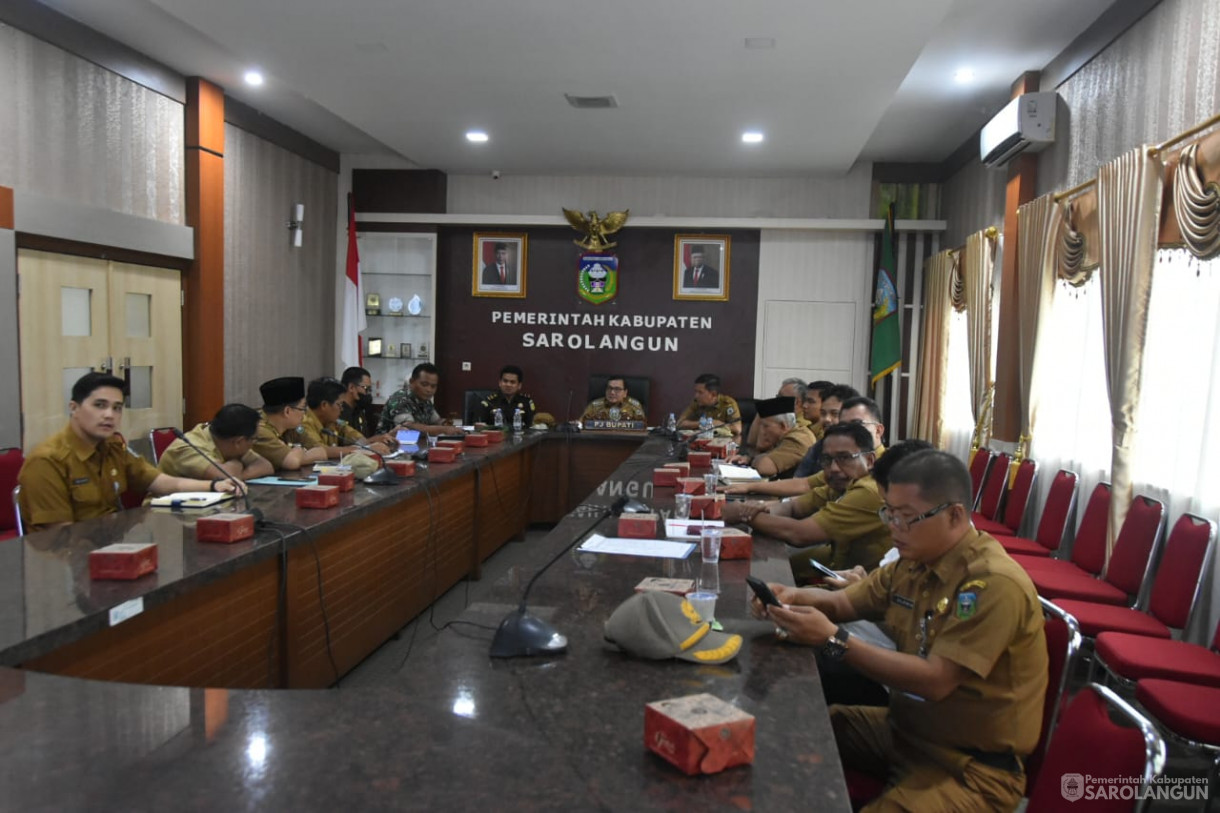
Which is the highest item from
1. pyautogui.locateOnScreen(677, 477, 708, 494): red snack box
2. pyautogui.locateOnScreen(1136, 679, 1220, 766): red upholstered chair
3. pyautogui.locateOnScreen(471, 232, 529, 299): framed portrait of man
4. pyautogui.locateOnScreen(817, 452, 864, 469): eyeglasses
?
pyautogui.locateOnScreen(471, 232, 529, 299): framed portrait of man

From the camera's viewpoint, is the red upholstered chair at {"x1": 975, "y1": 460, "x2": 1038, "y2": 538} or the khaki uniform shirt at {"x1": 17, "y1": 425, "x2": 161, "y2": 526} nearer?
the khaki uniform shirt at {"x1": 17, "y1": 425, "x2": 161, "y2": 526}

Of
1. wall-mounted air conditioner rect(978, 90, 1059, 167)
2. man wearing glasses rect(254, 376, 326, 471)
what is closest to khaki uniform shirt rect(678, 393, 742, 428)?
wall-mounted air conditioner rect(978, 90, 1059, 167)

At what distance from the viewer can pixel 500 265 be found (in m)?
8.08

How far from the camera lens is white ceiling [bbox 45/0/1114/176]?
3984mm

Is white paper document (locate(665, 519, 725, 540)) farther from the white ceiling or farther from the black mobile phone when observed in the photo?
the white ceiling

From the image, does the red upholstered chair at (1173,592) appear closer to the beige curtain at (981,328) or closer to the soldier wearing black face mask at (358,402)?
the beige curtain at (981,328)

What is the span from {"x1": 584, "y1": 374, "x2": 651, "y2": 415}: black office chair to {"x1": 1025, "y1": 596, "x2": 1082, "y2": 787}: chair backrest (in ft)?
19.3

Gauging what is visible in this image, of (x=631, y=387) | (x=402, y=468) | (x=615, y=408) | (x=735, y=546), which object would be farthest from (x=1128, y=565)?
(x=631, y=387)

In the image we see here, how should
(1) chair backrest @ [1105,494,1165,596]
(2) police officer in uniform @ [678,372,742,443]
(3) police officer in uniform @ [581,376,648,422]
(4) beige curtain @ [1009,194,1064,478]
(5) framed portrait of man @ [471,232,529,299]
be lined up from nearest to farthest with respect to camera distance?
(1) chair backrest @ [1105,494,1165,596]
(4) beige curtain @ [1009,194,1064,478]
(2) police officer in uniform @ [678,372,742,443]
(3) police officer in uniform @ [581,376,648,422]
(5) framed portrait of man @ [471,232,529,299]

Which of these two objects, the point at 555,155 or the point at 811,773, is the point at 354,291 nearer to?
the point at 555,155

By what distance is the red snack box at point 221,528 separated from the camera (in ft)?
7.93

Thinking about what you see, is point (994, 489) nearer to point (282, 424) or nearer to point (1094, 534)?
point (1094, 534)

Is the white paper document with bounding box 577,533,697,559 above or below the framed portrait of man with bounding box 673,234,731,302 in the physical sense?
below

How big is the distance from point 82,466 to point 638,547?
2.01m
